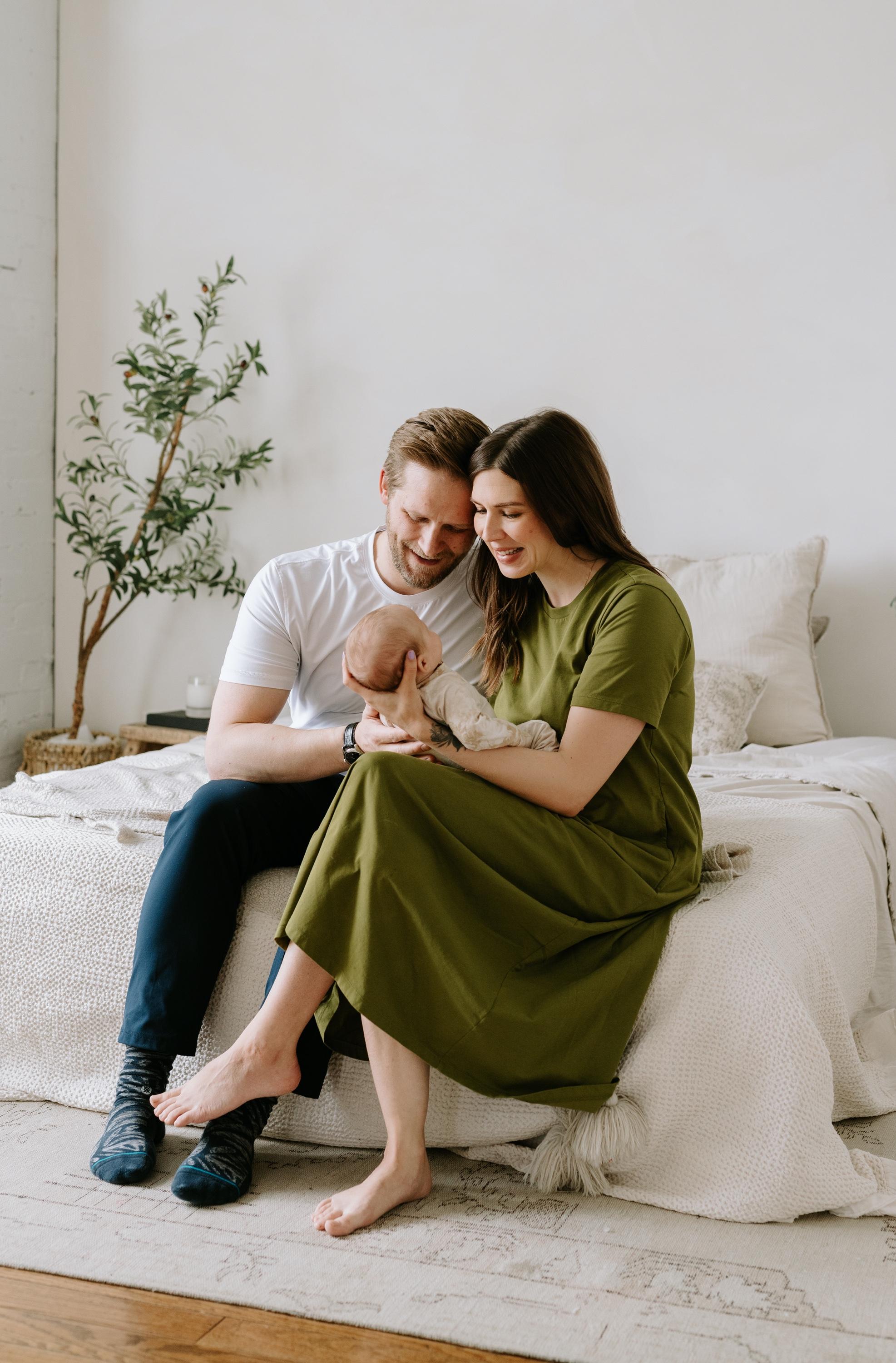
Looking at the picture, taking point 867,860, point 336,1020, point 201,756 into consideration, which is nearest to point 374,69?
point 201,756

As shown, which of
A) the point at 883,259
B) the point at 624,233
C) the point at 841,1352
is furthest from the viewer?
the point at 624,233

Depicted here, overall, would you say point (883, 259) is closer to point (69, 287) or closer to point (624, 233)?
point (624, 233)

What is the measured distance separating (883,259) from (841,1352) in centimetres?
256

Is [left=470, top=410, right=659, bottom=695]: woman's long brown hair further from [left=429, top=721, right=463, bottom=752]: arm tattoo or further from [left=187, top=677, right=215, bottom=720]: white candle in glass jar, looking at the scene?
[left=187, top=677, right=215, bottom=720]: white candle in glass jar

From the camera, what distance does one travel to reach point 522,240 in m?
3.31

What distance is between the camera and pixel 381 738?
5.47 feet

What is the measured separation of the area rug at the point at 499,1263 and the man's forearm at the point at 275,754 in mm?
567

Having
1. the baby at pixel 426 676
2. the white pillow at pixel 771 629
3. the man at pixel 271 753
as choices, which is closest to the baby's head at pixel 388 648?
the baby at pixel 426 676

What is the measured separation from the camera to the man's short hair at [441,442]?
187 cm

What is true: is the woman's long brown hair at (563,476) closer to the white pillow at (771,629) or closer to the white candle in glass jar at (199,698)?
the white pillow at (771,629)

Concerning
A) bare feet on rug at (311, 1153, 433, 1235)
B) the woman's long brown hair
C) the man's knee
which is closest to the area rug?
bare feet on rug at (311, 1153, 433, 1235)

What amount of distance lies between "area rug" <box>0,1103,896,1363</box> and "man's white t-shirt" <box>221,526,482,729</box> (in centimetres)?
78

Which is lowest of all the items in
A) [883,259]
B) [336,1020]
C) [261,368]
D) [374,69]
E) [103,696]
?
[103,696]

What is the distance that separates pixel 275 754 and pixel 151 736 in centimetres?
183
